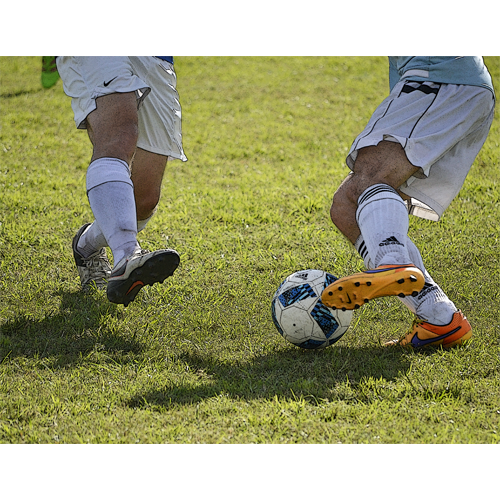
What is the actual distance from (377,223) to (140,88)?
1532 mm

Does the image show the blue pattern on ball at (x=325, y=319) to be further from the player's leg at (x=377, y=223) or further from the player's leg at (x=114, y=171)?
the player's leg at (x=114, y=171)

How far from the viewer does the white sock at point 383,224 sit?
3141 millimetres

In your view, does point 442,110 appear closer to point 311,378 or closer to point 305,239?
point 311,378

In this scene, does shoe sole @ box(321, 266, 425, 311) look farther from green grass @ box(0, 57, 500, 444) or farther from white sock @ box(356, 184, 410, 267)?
green grass @ box(0, 57, 500, 444)

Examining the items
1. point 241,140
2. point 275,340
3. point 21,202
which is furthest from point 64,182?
point 275,340

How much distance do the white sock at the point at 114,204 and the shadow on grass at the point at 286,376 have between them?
30.0 inches

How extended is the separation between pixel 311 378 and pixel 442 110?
1.62m

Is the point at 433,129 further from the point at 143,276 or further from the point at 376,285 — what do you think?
the point at 143,276

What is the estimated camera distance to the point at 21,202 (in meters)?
6.39

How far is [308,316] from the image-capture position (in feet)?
11.2

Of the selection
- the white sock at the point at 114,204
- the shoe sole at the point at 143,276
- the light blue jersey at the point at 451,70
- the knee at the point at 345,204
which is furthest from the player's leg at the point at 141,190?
the light blue jersey at the point at 451,70

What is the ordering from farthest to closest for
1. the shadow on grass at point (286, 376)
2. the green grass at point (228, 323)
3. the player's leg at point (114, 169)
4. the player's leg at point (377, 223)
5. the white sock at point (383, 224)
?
1. the player's leg at point (114, 169)
2. the white sock at point (383, 224)
3. the shadow on grass at point (286, 376)
4. the player's leg at point (377, 223)
5. the green grass at point (228, 323)

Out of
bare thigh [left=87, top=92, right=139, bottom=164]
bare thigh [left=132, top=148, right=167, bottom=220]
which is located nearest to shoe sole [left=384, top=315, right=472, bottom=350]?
bare thigh [left=87, top=92, right=139, bottom=164]

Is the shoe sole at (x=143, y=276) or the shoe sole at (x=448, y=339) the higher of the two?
the shoe sole at (x=143, y=276)
